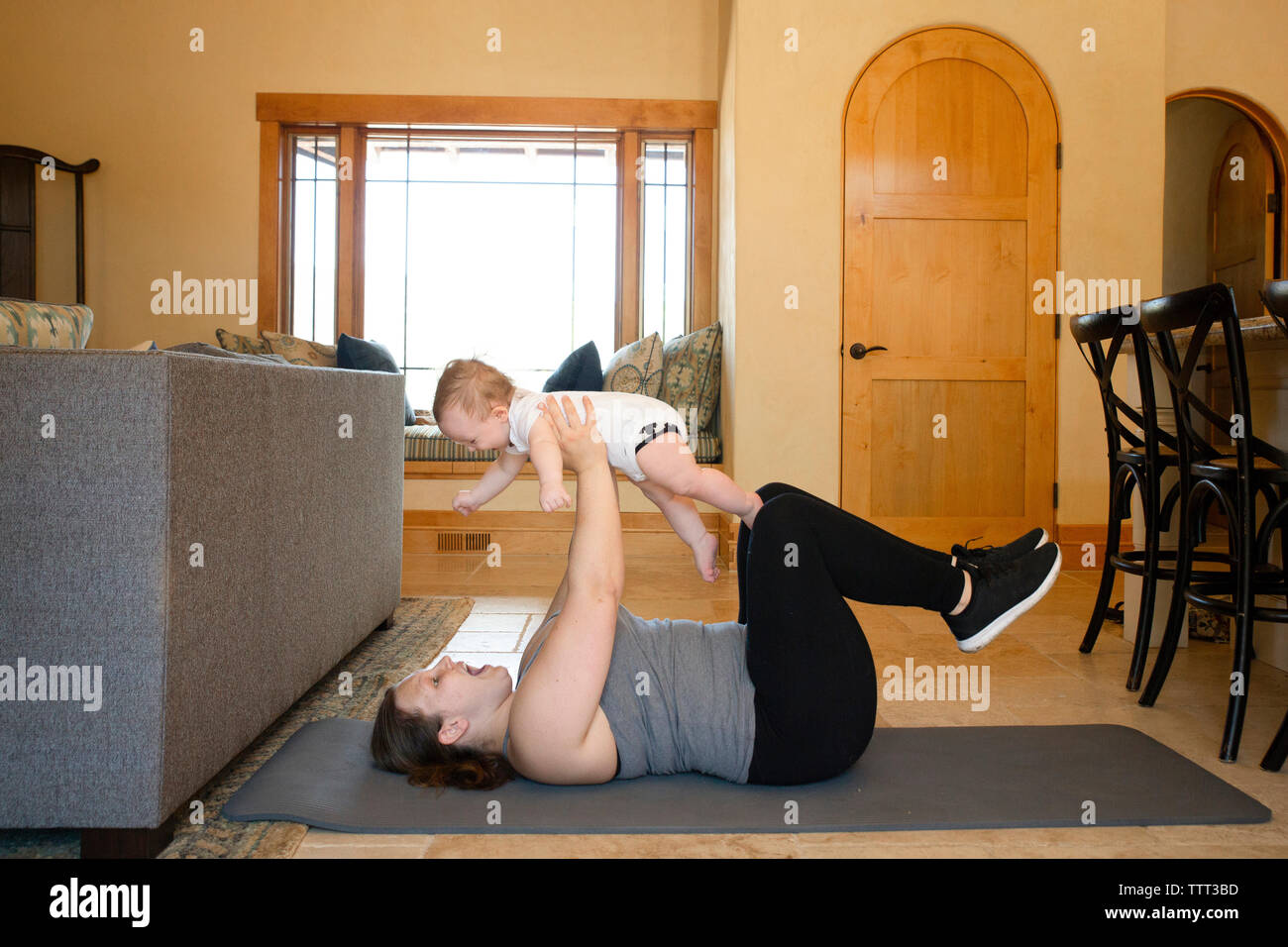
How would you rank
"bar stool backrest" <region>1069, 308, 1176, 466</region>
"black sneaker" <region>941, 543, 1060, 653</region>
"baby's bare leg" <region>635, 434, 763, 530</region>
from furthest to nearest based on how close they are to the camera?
"bar stool backrest" <region>1069, 308, 1176, 466</region>, "baby's bare leg" <region>635, 434, 763, 530</region>, "black sneaker" <region>941, 543, 1060, 653</region>

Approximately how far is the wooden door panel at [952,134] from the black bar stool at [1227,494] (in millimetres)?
2539

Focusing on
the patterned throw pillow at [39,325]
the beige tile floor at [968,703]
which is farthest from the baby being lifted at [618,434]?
the patterned throw pillow at [39,325]

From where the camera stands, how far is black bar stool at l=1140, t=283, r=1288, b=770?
2.16 meters

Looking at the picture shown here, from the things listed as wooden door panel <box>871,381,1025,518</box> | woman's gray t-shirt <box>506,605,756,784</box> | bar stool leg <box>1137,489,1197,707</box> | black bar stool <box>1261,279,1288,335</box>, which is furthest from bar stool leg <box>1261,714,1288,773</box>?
wooden door panel <box>871,381,1025,518</box>

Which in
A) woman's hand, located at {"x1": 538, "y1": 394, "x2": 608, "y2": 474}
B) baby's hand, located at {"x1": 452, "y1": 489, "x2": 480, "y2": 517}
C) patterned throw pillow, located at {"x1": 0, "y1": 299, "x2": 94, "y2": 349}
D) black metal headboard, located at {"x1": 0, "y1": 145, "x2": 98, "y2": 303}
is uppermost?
black metal headboard, located at {"x1": 0, "y1": 145, "x2": 98, "y2": 303}

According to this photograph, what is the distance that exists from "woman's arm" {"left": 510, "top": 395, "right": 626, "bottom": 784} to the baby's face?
1.15 feet

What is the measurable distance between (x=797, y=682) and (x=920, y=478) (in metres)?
3.28

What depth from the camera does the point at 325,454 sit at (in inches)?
100.0

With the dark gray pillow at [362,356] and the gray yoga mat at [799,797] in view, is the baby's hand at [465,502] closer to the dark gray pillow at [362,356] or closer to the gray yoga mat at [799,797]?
the gray yoga mat at [799,797]

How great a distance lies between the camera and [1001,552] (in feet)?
6.50

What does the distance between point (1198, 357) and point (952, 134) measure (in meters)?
2.81

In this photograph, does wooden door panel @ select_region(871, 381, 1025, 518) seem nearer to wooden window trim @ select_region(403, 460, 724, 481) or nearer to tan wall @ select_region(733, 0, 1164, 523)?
tan wall @ select_region(733, 0, 1164, 523)

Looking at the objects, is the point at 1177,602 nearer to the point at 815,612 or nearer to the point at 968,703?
the point at 968,703
